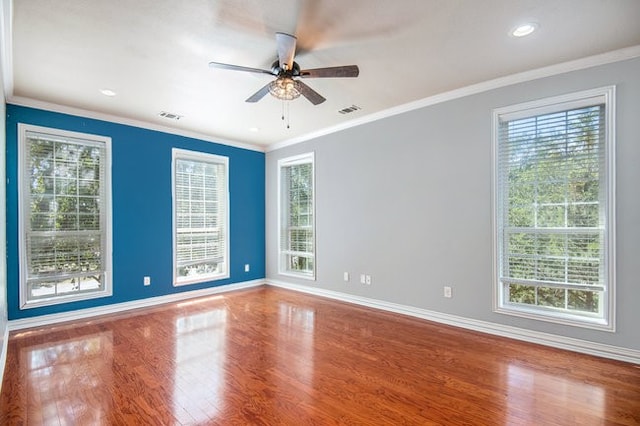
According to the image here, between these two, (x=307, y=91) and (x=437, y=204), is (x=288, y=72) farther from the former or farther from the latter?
(x=437, y=204)

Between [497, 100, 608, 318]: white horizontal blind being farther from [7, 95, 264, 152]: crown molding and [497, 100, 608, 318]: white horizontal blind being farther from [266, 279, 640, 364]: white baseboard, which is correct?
[7, 95, 264, 152]: crown molding

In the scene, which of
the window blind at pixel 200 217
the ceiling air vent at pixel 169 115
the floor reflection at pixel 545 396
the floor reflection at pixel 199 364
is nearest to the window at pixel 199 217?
the window blind at pixel 200 217

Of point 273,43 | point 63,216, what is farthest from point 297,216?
point 273,43

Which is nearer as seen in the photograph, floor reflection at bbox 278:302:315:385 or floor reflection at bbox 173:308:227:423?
floor reflection at bbox 173:308:227:423

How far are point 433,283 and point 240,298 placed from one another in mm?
3015

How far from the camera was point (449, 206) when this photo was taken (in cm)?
379

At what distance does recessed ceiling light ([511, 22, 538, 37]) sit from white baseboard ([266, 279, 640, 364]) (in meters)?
2.79

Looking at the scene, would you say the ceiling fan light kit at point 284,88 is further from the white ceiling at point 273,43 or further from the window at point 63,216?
the window at point 63,216

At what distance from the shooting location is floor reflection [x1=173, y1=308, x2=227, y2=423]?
217 centimetres

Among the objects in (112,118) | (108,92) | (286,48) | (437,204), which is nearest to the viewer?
(286,48)

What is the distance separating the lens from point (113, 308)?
4367mm

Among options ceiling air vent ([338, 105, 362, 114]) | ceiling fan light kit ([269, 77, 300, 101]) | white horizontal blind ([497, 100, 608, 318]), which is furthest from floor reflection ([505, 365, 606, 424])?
ceiling air vent ([338, 105, 362, 114])

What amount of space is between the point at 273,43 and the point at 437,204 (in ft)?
8.52

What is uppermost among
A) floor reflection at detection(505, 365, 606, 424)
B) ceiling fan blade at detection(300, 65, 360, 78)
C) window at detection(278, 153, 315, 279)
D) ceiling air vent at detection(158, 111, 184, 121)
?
ceiling air vent at detection(158, 111, 184, 121)
